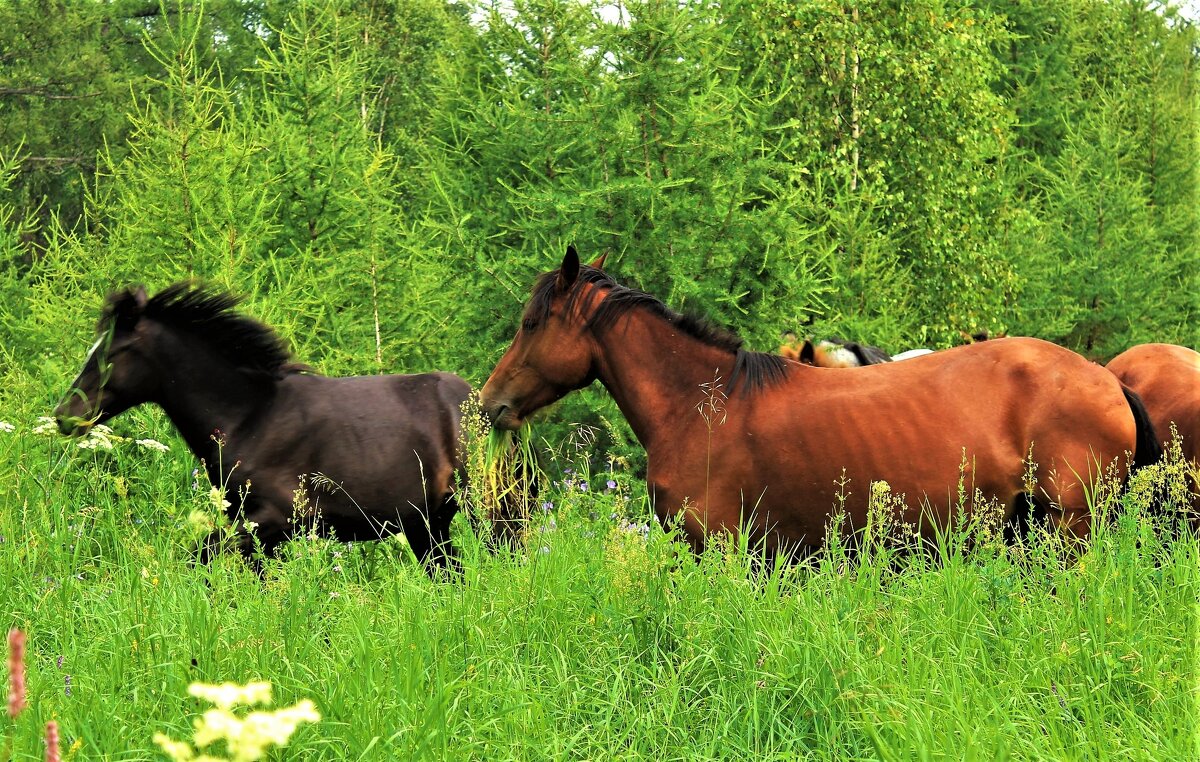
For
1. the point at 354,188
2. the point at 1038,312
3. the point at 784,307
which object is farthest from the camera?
the point at 1038,312

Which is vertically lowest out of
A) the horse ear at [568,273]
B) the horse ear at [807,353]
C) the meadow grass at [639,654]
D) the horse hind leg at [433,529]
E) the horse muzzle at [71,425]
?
the horse hind leg at [433,529]

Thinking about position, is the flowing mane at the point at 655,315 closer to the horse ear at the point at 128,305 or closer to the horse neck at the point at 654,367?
the horse neck at the point at 654,367

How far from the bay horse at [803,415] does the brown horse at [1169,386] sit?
3.82ft

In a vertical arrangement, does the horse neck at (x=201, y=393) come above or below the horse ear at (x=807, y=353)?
below

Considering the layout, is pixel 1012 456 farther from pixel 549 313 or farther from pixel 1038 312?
pixel 1038 312

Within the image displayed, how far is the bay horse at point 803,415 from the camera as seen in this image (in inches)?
206

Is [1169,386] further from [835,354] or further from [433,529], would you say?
[433,529]

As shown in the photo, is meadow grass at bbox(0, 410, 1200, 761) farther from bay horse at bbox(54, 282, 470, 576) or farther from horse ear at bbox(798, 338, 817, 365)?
horse ear at bbox(798, 338, 817, 365)

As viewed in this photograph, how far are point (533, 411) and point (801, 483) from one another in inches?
→ 54.2

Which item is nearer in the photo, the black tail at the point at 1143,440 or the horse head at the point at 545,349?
the black tail at the point at 1143,440

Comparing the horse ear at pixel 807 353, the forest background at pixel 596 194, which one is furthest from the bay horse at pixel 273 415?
the horse ear at pixel 807 353

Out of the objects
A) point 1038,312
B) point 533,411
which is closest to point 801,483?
point 533,411

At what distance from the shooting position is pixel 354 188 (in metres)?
11.7

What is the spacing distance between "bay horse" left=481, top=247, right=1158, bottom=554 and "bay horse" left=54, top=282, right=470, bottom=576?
4.04 feet
